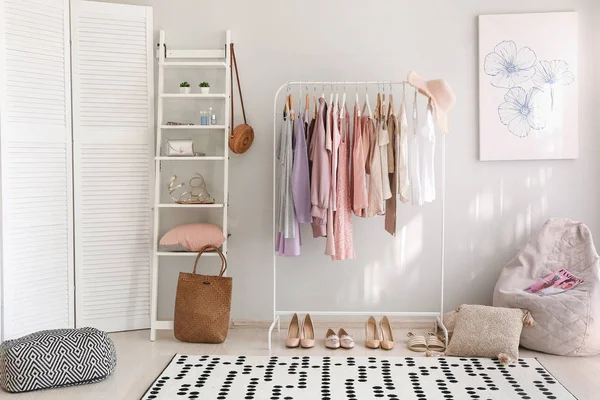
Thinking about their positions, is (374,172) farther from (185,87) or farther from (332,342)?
(185,87)

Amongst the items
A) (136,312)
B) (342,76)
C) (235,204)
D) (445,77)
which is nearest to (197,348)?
(136,312)

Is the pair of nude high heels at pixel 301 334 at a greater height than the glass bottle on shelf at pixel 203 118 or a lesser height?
lesser

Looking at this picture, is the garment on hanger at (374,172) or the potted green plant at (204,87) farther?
the potted green plant at (204,87)

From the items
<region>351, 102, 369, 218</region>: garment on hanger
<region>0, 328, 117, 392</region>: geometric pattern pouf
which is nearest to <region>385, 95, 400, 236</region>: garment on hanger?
<region>351, 102, 369, 218</region>: garment on hanger

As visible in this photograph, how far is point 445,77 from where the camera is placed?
4762mm

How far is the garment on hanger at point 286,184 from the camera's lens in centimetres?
434

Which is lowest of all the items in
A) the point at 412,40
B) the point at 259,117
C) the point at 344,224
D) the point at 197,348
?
the point at 197,348

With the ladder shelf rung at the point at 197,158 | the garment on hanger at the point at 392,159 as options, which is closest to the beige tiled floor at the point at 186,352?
the garment on hanger at the point at 392,159

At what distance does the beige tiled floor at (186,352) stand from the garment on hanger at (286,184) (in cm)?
75

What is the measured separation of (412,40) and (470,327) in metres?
1.96

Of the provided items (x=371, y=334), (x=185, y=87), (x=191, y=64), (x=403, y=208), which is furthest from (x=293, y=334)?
(x=191, y=64)

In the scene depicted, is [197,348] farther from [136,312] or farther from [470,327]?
[470,327]

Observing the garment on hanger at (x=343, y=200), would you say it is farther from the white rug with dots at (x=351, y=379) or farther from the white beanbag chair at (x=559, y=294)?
the white beanbag chair at (x=559, y=294)

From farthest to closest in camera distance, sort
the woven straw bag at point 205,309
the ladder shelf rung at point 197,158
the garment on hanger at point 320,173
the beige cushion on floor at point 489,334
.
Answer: the ladder shelf rung at point 197,158, the woven straw bag at point 205,309, the garment on hanger at point 320,173, the beige cushion on floor at point 489,334
